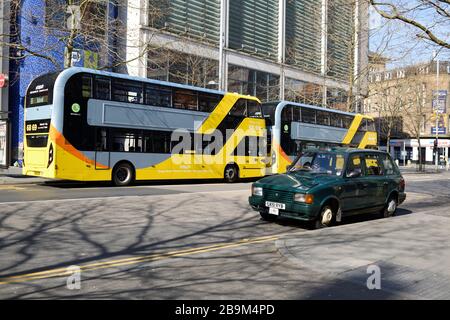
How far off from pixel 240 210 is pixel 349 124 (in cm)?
1888

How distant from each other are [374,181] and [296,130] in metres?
13.5

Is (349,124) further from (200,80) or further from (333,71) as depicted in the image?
(333,71)

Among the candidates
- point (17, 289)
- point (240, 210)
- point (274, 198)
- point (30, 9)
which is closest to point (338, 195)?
point (274, 198)

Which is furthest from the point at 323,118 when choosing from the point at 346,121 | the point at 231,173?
the point at 231,173

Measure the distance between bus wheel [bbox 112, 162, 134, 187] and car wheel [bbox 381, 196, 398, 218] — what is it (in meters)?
9.66

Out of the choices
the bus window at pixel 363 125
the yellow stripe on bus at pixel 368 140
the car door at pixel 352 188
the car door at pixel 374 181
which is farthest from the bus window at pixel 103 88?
the yellow stripe on bus at pixel 368 140

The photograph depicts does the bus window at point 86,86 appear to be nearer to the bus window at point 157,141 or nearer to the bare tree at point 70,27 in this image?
the bus window at point 157,141

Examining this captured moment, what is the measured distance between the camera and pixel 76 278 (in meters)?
5.10

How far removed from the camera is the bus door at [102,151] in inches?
618

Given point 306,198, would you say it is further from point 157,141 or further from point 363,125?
point 363,125

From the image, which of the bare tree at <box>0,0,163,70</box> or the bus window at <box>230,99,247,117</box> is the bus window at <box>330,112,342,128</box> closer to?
the bus window at <box>230,99,247,117</box>

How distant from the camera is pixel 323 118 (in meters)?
25.4

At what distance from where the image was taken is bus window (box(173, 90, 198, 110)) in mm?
18469

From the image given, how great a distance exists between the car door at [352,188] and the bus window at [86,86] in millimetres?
9805
